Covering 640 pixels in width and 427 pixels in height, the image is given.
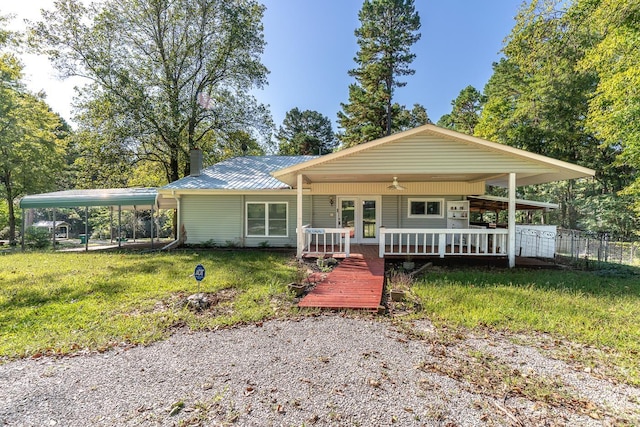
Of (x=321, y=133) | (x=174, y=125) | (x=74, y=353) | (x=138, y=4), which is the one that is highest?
(x=138, y=4)

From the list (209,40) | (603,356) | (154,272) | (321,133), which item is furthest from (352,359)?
(321,133)

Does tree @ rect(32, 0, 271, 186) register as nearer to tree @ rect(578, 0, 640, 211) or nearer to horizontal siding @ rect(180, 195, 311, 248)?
horizontal siding @ rect(180, 195, 311, 248)

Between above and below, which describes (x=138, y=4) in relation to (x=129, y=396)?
above

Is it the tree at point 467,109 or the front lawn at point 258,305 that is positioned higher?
the tree at point 467,109

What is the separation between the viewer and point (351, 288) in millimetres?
6273

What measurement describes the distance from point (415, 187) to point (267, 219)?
21.0 feet

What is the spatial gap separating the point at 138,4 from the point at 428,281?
23.4 metres

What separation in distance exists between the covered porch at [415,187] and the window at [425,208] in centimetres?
4

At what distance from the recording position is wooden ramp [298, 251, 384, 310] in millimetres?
5391

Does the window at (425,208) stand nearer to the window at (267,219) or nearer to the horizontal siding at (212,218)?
the window at (267,219)

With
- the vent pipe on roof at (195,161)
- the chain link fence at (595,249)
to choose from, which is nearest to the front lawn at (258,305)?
the chain link fence at (595,249)

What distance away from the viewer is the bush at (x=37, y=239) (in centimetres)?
1508

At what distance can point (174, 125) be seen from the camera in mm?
18641

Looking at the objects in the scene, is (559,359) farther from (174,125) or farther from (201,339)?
(174,125)
